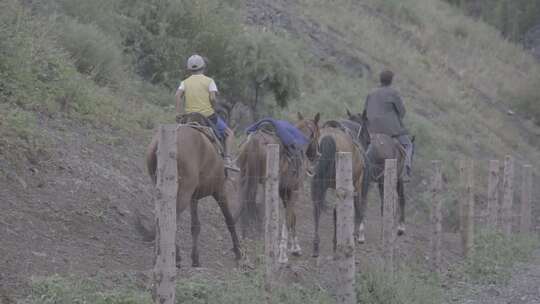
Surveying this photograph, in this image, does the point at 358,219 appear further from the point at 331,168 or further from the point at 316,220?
the point at 316,220

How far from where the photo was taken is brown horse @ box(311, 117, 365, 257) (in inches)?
516

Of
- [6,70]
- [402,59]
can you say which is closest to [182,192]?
[6,70]

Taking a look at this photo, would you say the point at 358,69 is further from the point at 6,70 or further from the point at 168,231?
the point at 168,231

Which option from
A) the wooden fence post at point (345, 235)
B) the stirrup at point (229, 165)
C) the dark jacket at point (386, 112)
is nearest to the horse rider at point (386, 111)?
the dark jacket at point (386, 112)

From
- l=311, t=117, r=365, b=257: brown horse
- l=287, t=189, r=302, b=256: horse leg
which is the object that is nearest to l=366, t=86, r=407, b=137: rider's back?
l=311, t=117, r=365, b=257: brown horse

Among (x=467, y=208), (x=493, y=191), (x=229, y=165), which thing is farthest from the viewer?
(x=493, y=191)

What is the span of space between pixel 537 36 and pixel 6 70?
41704 millimetres

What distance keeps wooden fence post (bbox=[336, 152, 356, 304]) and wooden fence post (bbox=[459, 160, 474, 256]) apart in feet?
16.9

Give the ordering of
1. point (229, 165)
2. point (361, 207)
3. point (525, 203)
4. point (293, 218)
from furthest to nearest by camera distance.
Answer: point (525, 203) < point (361, 207) < point (293, 218) < point (229, 165)

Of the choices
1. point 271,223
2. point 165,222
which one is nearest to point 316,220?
point 271,223

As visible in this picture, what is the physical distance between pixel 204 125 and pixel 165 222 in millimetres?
4018

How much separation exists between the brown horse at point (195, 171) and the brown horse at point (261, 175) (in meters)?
0.22

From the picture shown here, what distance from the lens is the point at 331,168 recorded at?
13250 millimetres

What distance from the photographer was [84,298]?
27.0 ft
